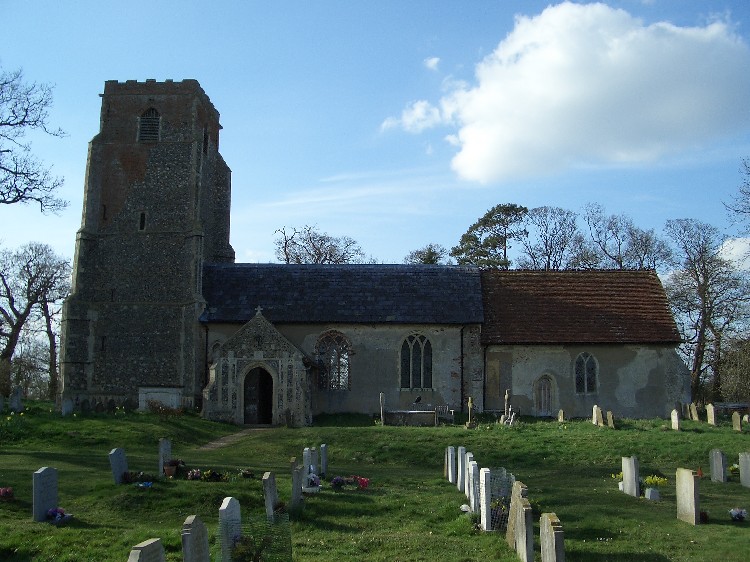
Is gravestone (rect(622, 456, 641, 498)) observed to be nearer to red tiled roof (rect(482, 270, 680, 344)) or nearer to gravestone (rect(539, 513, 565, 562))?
gravestone (rect(539, 513, 565, 562))

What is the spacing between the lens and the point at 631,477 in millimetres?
15234

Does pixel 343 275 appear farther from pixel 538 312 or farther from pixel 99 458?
pixel 99 458

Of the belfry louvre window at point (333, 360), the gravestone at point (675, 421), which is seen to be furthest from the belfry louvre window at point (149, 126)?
the gravestone at point (675, 421)

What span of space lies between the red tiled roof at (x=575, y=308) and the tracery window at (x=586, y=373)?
2.69ft

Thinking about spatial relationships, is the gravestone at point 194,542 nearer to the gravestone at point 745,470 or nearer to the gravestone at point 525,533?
the gravestone at point 525,533

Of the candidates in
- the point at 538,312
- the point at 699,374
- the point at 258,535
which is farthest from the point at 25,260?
the point at 258,535

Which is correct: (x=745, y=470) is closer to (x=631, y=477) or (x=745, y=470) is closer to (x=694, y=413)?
(x=631, y=477)

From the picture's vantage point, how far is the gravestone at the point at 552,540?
892cm

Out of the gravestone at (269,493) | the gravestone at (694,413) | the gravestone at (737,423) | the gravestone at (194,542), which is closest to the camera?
the gravestone at (194,542)

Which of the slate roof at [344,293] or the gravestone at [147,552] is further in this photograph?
the slate roof at [344,293]

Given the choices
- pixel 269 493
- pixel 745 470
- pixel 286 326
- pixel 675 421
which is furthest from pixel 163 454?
pixel 286 326

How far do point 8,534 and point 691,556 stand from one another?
392 inches

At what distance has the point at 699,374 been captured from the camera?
43.2 metres

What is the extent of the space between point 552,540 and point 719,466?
31.9 ft
